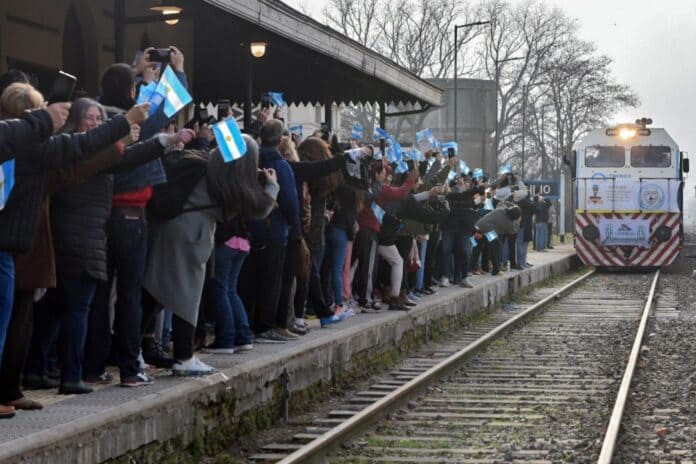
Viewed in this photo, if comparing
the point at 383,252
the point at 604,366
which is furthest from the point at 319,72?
the point at 604,366

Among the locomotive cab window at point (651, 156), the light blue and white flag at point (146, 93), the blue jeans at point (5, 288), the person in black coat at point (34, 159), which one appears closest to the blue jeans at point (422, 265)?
the light blue and white flag at point (146, 93)

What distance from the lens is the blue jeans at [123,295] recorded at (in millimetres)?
8688

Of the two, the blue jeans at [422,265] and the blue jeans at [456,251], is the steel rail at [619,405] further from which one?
the blue jeans at [456,251]

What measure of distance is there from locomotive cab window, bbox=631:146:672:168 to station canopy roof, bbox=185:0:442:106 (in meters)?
12.2

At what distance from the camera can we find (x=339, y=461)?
911 cm

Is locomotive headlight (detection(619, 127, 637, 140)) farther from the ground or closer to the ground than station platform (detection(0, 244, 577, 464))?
farther from the ground

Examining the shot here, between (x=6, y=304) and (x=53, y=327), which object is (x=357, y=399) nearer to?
(x=53, y=327)

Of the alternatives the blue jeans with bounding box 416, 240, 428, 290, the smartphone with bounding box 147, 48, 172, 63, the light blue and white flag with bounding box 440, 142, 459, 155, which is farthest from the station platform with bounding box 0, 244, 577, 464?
the light blue and white flag with bounding box 440, 142, 459, 155

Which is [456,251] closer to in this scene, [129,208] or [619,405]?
[619,405]

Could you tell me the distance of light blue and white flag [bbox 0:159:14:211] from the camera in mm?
6922

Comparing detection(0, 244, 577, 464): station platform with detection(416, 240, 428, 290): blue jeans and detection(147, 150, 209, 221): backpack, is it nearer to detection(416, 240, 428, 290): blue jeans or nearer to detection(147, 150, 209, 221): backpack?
detection(147, 150, 209, 221): backpack

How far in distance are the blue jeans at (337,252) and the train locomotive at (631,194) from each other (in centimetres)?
→ 2013

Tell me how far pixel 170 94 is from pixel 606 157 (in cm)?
2656

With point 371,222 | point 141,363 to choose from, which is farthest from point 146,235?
point 371,222
